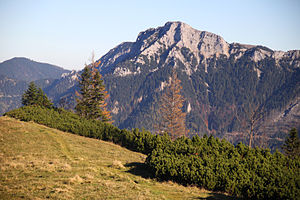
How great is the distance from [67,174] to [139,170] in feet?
19.5

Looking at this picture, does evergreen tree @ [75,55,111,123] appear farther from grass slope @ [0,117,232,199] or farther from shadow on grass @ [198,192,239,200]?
shadow on grass @ [198,192,239,200]

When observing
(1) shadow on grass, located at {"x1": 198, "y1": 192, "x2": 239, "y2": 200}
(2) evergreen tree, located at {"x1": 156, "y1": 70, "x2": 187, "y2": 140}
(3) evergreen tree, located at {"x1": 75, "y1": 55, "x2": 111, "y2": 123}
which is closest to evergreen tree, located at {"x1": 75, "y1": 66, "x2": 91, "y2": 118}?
(3) evergreen tree, located at {"x1": 75, "y1": 55, "x2": 111, "y2": 123}

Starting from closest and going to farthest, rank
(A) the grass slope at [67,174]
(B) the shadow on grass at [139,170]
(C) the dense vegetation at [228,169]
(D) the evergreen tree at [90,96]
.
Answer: (A) the grass slope at [67,174] → (C) the dense vegetation at [228,169] → (B) the shadow on grass at [139,170] → (D) the evergreen tree at [90,96]

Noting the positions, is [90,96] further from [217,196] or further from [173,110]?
[217,196]

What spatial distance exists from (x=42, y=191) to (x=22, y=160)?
22.8 feet

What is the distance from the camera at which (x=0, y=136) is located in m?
22.7

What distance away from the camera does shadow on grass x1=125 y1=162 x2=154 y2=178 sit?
17.8 m

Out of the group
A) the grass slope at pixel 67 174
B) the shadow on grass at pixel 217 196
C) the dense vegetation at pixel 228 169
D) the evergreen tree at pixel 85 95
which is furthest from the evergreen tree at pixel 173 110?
the shadow on grass at pixel 217 196

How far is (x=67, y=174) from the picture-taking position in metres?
15.0

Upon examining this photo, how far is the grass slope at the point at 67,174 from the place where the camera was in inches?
466

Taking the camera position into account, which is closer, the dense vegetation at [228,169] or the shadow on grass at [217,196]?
the dense vegetation at [228,169]

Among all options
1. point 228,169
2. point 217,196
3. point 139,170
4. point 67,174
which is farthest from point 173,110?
point 67,174

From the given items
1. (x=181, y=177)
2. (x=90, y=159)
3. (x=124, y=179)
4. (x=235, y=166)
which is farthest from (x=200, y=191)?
(x=90, y=159)

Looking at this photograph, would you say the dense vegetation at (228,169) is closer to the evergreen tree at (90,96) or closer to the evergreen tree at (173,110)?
the evergreen tree at (173,110)
